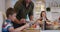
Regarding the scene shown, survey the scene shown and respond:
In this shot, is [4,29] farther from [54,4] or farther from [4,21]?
[54,4]

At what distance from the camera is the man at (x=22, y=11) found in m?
1.26

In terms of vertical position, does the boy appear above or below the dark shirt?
below

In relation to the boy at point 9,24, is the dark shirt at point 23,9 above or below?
above

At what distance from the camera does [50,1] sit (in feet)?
4.17

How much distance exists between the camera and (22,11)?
49.8 inches

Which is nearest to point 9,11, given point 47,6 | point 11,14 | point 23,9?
point 11,14

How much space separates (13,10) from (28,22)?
0.20m

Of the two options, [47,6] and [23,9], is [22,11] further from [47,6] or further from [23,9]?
[47,6]

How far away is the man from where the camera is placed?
4.13 feet

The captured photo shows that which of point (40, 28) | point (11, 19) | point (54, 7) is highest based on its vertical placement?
point (54, 7)

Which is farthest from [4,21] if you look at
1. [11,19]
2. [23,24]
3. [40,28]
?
[40,28]

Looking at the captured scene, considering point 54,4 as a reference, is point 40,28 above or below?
below

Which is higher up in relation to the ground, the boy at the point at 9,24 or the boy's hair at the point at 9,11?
the boy's hair at the point at 9,11

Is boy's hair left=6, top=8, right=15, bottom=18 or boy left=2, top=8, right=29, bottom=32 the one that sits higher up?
boy's hair left=6, top=8, right=15, bottom=18
